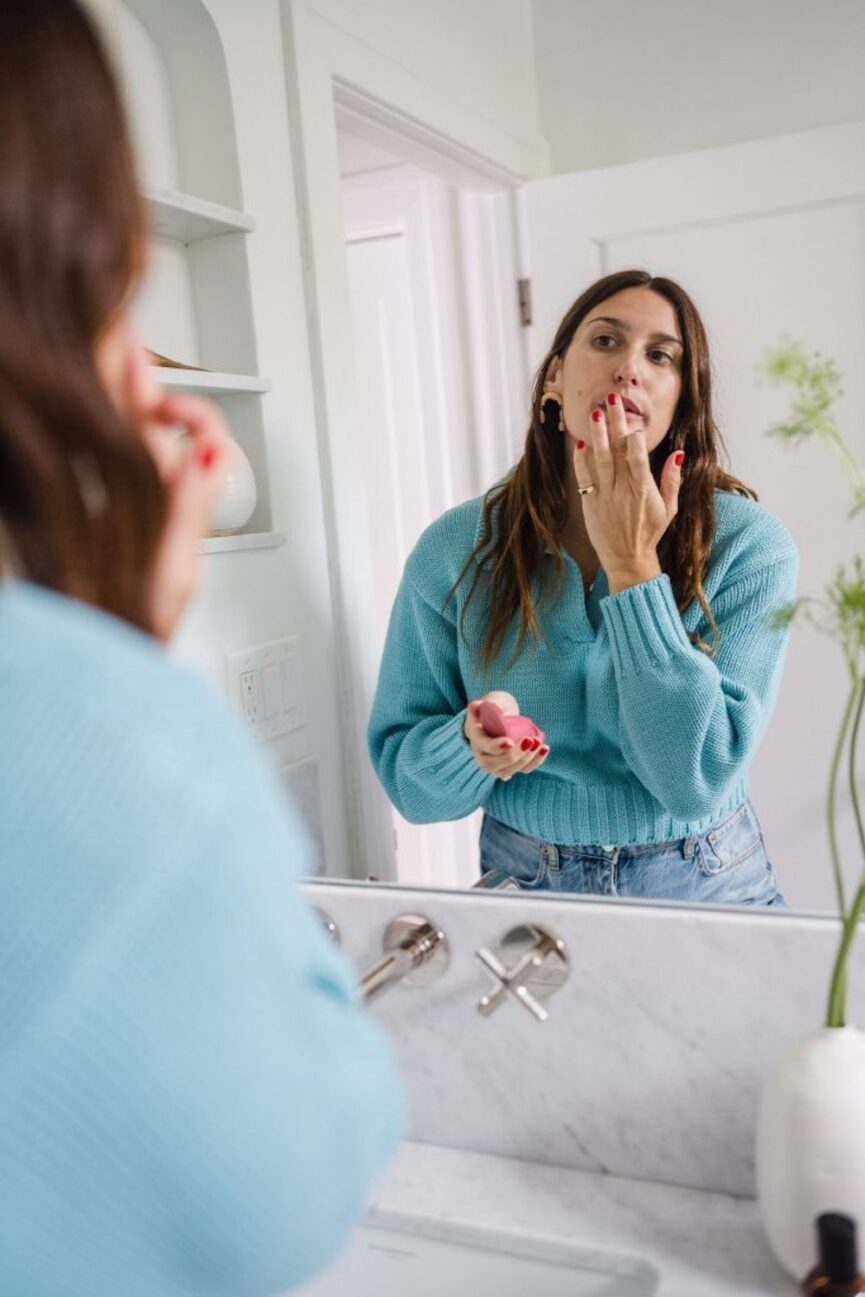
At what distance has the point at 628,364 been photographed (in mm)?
921

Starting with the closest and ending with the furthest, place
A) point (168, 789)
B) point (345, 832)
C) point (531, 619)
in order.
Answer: point (168, 789) → point (531, 619) → point (345, 832)

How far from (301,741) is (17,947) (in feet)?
2.24

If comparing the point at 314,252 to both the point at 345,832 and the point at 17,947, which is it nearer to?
the point at 345,832

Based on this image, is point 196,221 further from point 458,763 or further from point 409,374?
point 458,763

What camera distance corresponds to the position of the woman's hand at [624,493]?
91cm

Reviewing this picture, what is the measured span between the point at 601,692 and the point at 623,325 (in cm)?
29

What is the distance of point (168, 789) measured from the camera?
40 cm

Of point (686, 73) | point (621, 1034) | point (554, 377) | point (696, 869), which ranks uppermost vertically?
point (686, 73)

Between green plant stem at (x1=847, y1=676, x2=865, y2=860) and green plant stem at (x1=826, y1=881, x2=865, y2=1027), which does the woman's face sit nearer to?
green plant stem at (x1=847, y1=676, x2=865, y2=860)

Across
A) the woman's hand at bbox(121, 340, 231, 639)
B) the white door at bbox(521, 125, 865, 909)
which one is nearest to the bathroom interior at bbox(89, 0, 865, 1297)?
the white door at bbox(521, 125, 865, 909)

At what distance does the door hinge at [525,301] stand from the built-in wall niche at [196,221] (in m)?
0.24

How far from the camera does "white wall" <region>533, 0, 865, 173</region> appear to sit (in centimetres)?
89

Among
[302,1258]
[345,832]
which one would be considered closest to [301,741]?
[345,832]

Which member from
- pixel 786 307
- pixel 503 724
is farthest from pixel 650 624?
pixel 786 307
